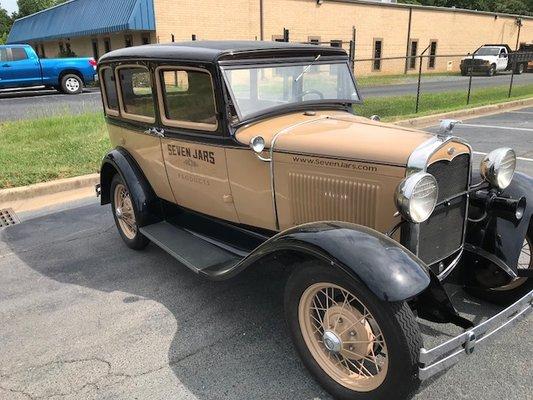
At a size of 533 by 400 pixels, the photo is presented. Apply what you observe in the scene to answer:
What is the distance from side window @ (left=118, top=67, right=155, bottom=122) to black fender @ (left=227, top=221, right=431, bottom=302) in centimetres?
206

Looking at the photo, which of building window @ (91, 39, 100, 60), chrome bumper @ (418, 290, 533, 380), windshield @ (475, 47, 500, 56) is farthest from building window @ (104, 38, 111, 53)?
chrome bumper @ (418, 290, 533, 380)

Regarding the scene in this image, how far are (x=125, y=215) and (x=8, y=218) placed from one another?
187 centimetres

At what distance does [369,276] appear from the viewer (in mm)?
2234

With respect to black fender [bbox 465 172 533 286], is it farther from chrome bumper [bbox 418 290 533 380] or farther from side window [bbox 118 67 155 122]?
side window [bbox 118 67 155 122]

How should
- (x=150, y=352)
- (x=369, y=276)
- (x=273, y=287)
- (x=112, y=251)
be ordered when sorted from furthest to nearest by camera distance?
(x=112, y=251) → (x=273, y=287) → (x=150, y=352) → (x=369, y=276)

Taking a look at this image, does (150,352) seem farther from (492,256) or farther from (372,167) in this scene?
(492,256)

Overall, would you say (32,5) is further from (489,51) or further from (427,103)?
(427,103)

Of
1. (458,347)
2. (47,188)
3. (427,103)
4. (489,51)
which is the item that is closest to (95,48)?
(427,103)

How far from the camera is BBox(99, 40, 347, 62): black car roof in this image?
334cm

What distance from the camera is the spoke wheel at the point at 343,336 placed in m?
2.43

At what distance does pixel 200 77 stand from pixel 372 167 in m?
1.51

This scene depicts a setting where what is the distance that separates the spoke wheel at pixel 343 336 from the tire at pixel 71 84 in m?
17.1

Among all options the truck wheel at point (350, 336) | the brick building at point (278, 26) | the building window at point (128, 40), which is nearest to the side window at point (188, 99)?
the truck wheel at point (350, 336)

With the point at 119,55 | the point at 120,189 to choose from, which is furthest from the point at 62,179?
the point at 119,55
